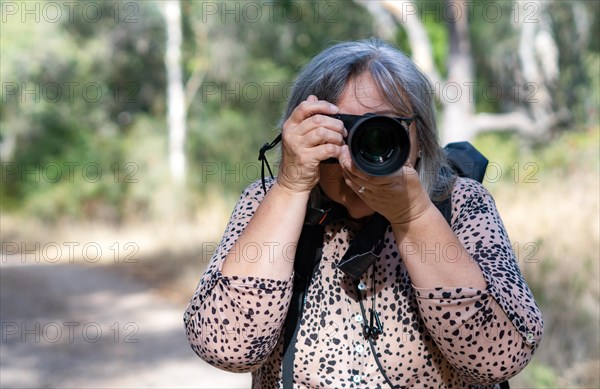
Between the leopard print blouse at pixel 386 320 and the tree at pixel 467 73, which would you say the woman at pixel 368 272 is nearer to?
the leopard print blouse at pixel 386 320

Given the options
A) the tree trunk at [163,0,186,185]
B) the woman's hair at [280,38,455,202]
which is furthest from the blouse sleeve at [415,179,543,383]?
the tree trunk at [163,0,186,185]

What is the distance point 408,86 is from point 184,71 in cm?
2062

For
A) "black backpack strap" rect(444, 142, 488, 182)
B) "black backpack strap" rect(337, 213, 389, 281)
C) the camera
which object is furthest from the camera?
"black backpack strap" rect(444, 142, 488, 182)

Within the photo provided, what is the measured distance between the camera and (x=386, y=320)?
1724mm

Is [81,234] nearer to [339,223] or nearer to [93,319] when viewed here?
[93,319]

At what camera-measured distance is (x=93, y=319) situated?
6832 mm

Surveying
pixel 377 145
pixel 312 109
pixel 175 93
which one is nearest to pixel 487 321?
pixel 377 145

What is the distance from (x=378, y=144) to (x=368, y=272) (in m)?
0.38

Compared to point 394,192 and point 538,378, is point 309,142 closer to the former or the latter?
point 394,192

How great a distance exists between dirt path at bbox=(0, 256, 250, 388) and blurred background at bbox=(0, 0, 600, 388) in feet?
0.09

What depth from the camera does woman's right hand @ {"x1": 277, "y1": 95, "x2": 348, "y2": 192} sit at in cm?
157

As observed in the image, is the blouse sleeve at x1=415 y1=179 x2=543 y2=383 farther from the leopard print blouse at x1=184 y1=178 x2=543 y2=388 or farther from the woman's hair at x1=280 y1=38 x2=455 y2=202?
the woman's hair at x1=280 y1=38 x2=455 y2=202

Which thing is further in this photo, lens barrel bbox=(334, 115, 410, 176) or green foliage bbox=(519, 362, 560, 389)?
green foliage bbox=(519, 362, 560, 389)

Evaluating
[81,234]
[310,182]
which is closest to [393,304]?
[310,182]
